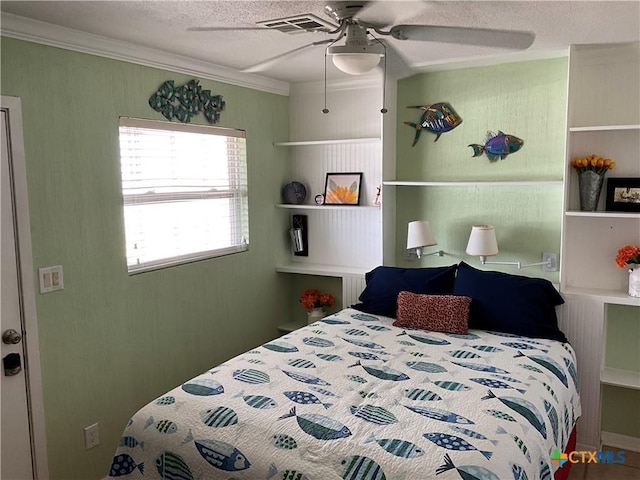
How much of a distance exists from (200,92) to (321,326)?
160cm

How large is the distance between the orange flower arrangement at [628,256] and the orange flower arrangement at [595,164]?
44 centimetres

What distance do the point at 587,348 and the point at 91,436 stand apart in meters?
2.72

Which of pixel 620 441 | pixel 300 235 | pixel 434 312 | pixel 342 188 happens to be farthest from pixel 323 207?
pixel 620 441

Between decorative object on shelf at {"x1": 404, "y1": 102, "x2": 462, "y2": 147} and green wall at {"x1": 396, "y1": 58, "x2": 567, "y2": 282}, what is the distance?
0.10 feet

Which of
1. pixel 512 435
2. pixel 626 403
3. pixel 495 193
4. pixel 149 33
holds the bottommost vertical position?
pixel 626 403

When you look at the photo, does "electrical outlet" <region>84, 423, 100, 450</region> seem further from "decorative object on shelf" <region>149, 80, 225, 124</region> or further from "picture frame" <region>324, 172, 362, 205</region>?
"picture frame" <region>324, 172, 362, 205</region>

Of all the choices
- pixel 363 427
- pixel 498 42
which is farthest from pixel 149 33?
pixel 363 427

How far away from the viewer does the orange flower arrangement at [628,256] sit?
2.94m

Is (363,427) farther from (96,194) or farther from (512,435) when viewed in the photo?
(96,194)

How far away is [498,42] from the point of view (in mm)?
2088

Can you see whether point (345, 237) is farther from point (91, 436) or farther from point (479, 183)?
point (91, 436)

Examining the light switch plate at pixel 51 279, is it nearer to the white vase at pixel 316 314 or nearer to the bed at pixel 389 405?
the bed at pixel 389 405

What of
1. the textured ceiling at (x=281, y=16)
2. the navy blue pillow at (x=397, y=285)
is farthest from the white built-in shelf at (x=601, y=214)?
the textured ceiling at (x=281, y=16)

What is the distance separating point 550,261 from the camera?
3.29 m
